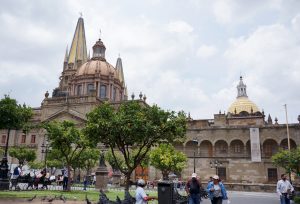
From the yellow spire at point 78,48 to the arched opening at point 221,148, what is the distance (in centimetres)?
3361

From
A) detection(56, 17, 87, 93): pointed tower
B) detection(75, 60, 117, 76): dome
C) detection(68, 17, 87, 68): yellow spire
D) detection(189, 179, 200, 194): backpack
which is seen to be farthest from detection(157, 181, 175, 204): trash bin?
detection(68, 17, 87, 68): yellow spire

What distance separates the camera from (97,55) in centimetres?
5778

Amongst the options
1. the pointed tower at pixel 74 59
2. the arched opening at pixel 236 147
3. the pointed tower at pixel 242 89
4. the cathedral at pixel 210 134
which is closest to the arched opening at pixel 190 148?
the cathedral at pixel 210 134

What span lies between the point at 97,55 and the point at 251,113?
102 feet

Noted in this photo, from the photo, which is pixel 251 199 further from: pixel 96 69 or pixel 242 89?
pixel 242 89

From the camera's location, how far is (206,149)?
42.9 metres

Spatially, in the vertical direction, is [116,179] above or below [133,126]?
below

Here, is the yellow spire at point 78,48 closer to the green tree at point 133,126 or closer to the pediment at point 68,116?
the pediment at point 68,116

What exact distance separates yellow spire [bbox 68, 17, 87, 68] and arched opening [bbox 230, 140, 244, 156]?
116 feet

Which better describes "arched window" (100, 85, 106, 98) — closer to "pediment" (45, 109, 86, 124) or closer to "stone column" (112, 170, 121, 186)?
"pediment" (45, 109, 86, 124)

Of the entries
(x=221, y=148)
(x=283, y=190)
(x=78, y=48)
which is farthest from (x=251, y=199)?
(x=78, y=48)

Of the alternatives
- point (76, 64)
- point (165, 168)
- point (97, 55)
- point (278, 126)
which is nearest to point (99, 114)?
point (165, 168)

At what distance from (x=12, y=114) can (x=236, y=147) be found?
32074 mm

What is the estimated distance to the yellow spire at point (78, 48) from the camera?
202ft
